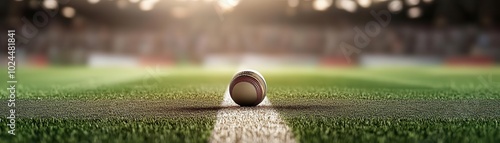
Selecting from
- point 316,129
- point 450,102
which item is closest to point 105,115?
point 316,129

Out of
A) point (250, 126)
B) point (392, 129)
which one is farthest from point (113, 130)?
point (392, 129)

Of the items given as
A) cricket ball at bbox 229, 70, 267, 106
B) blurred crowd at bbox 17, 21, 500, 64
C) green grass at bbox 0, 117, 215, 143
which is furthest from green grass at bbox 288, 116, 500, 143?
blurred crowd at bbox 17, 21, 500, 64

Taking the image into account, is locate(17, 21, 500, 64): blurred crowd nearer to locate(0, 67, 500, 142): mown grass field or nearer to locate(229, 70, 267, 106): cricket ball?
locate(0, 67, 500, 142): mown grass field

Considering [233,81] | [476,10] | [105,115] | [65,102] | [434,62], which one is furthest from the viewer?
[476,10]

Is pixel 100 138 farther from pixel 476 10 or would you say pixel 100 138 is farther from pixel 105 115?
pixel 476 10

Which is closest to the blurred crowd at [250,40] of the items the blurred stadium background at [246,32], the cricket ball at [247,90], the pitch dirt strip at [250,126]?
the blurred stadium background at [246,32]

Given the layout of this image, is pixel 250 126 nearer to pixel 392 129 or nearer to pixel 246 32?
pixel 392 129

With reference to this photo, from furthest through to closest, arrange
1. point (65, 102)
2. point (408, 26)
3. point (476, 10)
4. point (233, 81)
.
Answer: point (408, 26) → point (476, 10) → point (65, 102) → point (233, 81)
